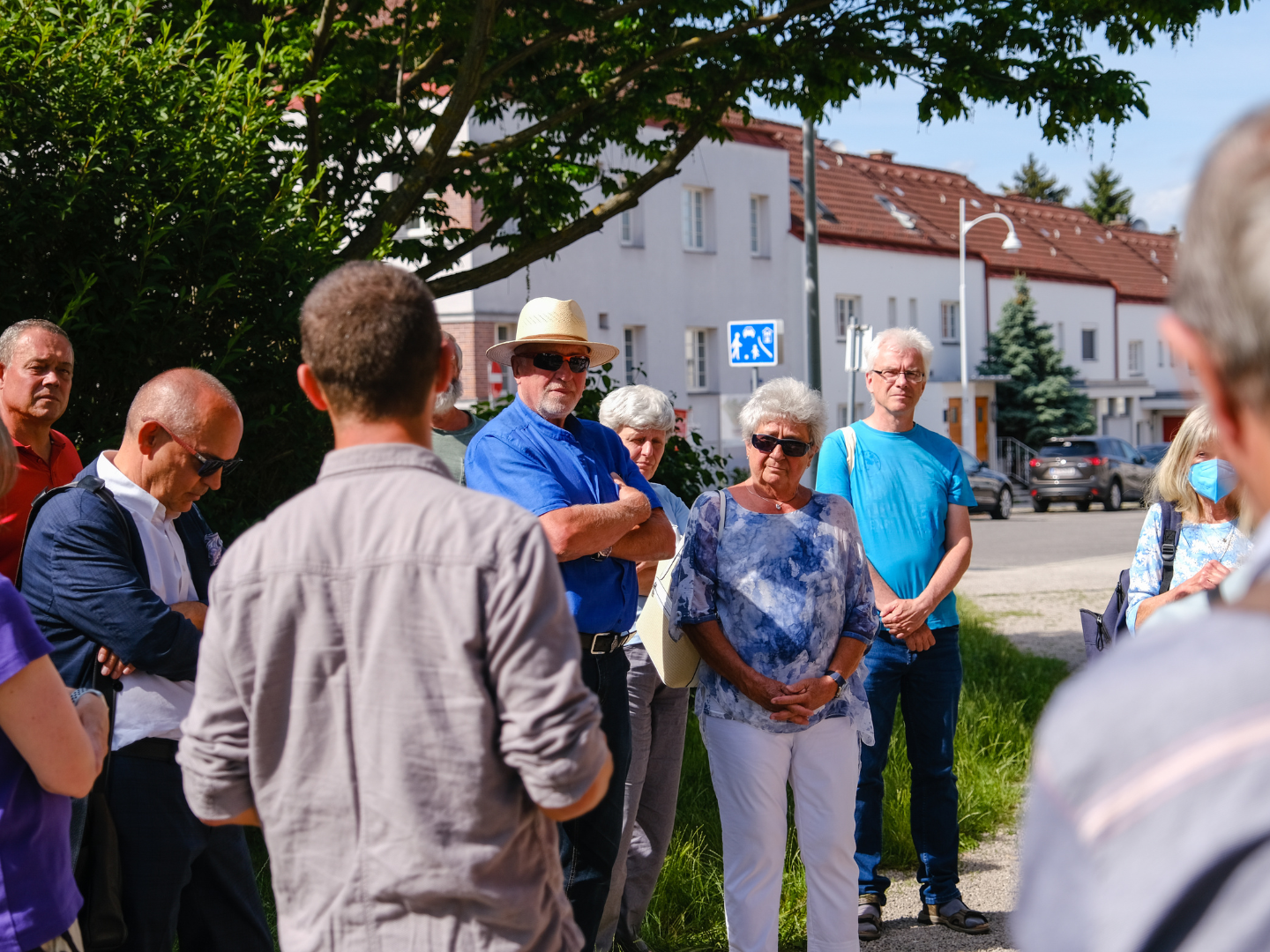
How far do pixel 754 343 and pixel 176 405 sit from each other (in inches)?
501

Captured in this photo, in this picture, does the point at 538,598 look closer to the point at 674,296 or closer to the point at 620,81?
the point at 620,81

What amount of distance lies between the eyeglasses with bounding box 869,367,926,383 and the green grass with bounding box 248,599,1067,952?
6.82ft

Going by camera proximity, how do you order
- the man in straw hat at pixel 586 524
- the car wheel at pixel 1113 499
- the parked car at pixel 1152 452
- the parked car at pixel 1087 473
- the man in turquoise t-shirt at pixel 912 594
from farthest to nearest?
the parked car at pixel 1152 452
the car wheel at pixel 1113 499
the parked car at pixel 1087 473
the man in turquoise t-shirt at pixel 912 594
the man in straw hat at pixel 586 524

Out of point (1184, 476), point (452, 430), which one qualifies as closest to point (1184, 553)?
point (1184, 476)

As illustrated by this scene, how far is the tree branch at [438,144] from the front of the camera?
841 cm

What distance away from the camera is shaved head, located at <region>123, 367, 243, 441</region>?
337cm

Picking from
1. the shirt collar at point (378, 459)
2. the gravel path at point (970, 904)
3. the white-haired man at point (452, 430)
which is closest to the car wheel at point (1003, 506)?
the gravel path at point (970, 904)

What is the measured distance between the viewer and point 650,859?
4949 mm

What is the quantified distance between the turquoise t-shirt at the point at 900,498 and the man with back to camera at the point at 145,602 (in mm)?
2596

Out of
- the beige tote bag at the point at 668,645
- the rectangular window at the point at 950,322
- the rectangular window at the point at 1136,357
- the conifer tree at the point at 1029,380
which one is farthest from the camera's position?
the rectangular window at the point at 1136,357

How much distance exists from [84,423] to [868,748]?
12.1 ft

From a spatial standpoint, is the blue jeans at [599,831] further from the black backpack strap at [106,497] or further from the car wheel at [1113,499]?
the car wheel at [1113,499]

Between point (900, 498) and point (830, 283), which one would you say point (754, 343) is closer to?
point (900, 498)

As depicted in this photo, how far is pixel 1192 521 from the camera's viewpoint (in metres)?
4.60
